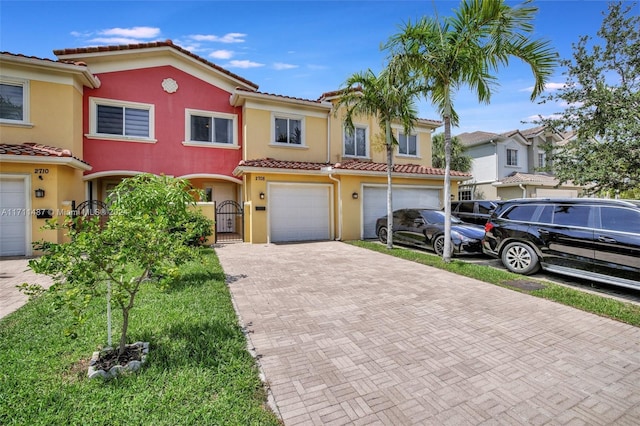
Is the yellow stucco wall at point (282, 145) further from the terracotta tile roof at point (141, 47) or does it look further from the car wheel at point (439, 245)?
the car wheel at point (439, 245)

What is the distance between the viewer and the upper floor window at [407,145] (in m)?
18.3

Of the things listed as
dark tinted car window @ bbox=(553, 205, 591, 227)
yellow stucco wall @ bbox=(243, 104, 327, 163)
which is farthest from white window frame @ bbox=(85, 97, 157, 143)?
dark tinted car window @ bbox=(553, 205, 591, 227)

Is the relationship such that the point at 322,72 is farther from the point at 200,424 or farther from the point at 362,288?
the point at 200,424

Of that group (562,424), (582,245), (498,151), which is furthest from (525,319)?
(498,151)

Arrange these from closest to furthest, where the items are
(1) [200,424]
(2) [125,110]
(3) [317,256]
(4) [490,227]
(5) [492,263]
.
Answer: (1) [200,424]
(4) [490,227]
(5) [492,263]
(3) [317,256]
(2) [125,110]

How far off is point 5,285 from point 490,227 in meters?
12.0

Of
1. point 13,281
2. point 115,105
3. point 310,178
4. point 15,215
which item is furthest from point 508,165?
point 15,215

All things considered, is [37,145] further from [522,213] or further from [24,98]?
[522,213]

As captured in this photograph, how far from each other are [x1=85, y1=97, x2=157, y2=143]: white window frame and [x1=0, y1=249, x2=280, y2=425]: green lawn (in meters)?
9.76

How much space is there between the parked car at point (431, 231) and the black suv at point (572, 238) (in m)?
1.31

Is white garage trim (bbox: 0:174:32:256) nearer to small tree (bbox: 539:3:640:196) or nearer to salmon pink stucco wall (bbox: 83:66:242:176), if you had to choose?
salmon pink stucco wall (bbox: 83:66:242:176)

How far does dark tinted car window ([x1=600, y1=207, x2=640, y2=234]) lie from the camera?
5.97 metres

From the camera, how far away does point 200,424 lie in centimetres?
255

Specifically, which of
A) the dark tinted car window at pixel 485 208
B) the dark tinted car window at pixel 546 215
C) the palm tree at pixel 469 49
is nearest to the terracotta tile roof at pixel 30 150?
the palm tree at pixel 469 49
